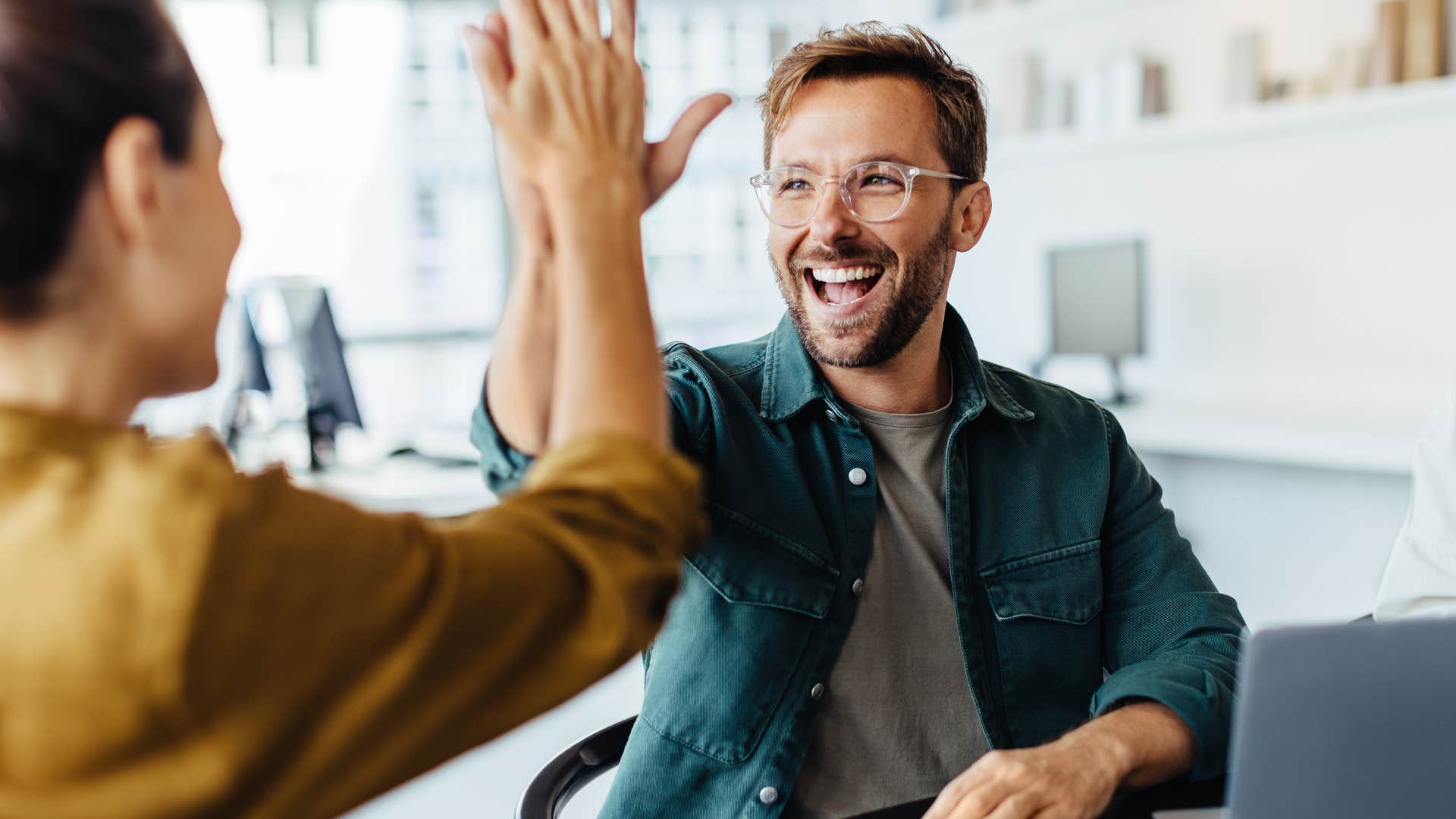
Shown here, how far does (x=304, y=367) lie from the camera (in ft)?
11.3

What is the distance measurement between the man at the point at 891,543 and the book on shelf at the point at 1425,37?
90.2 inches

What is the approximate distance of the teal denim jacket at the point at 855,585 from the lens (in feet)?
4.40

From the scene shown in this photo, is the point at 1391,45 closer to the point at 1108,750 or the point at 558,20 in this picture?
the point at 1108,750

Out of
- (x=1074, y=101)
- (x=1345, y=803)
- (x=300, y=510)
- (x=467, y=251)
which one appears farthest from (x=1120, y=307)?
(x=300, y=510)

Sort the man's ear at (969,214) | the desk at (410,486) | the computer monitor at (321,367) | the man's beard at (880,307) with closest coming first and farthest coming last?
the man's beard at (880,307) < the man's ear at (969,214) < the desk at (410,486) < the computer monitor at (321,367)

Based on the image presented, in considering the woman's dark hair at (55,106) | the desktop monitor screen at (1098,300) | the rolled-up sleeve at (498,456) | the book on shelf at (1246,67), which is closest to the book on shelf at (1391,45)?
the book on shelf at (1246,67)

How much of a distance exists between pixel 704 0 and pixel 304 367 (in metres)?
3.16

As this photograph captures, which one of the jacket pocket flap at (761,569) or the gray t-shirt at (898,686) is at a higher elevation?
the jacket pocket flap at (761,569)

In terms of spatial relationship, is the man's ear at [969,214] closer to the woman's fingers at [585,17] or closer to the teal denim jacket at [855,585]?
the teal denim jacket at [855,585]

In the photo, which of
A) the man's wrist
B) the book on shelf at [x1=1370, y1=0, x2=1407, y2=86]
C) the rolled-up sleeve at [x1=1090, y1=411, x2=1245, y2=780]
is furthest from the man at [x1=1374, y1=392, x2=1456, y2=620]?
the book on shelf at [x1=1370, y1=0, x2=1407, y2=86]

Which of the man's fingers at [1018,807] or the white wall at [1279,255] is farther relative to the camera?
the white wall at [1279,255]

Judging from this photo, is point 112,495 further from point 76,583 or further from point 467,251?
point 467,251

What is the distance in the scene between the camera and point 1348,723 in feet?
2.31

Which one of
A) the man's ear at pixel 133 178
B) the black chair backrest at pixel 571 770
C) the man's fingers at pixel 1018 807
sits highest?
the man's ear at pixel 133 178
